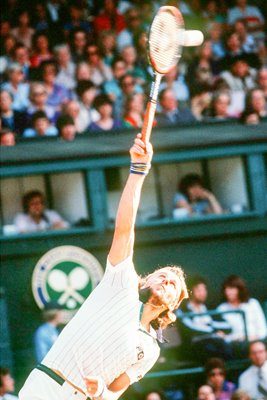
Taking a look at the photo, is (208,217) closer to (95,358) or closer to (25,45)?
(25,45)

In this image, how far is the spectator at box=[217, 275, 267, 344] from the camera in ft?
33.9

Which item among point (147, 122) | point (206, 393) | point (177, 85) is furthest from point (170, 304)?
point (177, 85)

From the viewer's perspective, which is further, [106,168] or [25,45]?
[25,45]

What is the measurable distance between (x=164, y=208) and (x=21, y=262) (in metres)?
1.50

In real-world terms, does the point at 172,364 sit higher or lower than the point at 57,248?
lower

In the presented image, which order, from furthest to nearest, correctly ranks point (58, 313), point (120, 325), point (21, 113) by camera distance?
point (21, 113) < point (58, 313) < point (120, 325)

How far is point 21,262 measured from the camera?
1052cm

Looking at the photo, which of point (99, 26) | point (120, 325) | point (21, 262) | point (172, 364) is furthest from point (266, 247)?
point (120, 325)

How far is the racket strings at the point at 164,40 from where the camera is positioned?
5.63 meters

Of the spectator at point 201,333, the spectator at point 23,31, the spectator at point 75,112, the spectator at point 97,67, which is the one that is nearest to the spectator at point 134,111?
the spectator at point 75,112

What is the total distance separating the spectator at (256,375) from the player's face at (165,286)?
4904mm

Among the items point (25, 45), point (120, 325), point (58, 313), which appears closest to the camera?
point (120, 325)

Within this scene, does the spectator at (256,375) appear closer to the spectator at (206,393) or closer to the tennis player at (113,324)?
the spectator at (206,393)

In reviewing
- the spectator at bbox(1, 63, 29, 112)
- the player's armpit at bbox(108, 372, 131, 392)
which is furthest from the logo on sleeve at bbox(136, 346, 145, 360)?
the spectator at bbox(1, 63, 29, 112)
